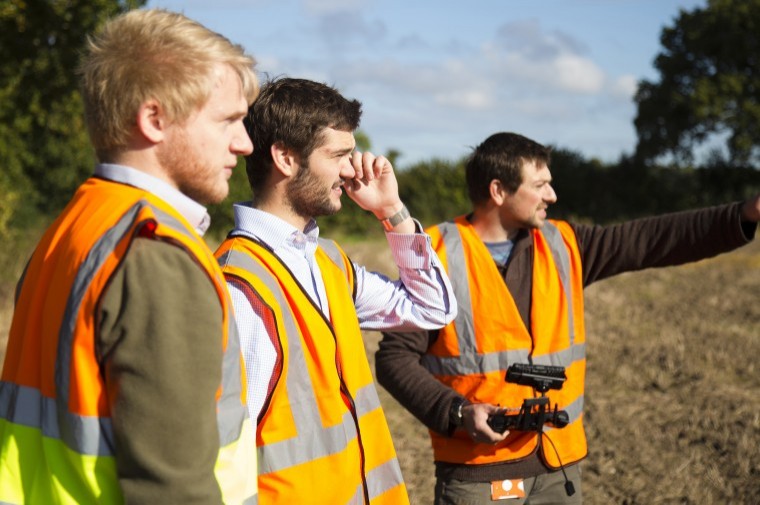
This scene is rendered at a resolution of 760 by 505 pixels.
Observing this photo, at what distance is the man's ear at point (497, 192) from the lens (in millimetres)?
4363

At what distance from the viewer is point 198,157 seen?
6.84ft

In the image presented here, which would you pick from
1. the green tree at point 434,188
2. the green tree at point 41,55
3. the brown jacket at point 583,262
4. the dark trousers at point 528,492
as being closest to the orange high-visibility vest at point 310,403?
the brown jacket at point 583,262

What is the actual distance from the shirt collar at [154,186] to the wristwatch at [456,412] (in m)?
1.96

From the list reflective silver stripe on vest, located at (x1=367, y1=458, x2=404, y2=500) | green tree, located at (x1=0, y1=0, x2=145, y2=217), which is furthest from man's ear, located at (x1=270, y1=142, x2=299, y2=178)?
green tree, located at (x1=0, y1=0, x2=145, y2=217)

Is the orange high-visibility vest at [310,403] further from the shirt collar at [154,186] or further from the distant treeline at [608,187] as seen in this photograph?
the distant treeline at [608,187]

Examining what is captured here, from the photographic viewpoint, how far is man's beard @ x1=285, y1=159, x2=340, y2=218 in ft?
9.65

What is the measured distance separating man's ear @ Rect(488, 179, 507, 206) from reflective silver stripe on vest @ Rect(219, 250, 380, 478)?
1.93 metres

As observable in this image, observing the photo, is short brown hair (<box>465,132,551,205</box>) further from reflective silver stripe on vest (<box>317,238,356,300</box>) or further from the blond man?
the blond man

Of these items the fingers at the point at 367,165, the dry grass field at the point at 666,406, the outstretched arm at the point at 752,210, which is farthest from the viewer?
the dry grass field at the point at 666,406

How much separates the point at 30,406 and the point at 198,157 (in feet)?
2.12

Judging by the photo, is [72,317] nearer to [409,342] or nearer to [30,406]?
[30,406]

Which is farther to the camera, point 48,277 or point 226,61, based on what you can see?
point 226,61

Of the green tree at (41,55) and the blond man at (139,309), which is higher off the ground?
the green tree at (41,55)

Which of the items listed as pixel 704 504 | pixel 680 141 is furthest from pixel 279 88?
pixel 680 141
